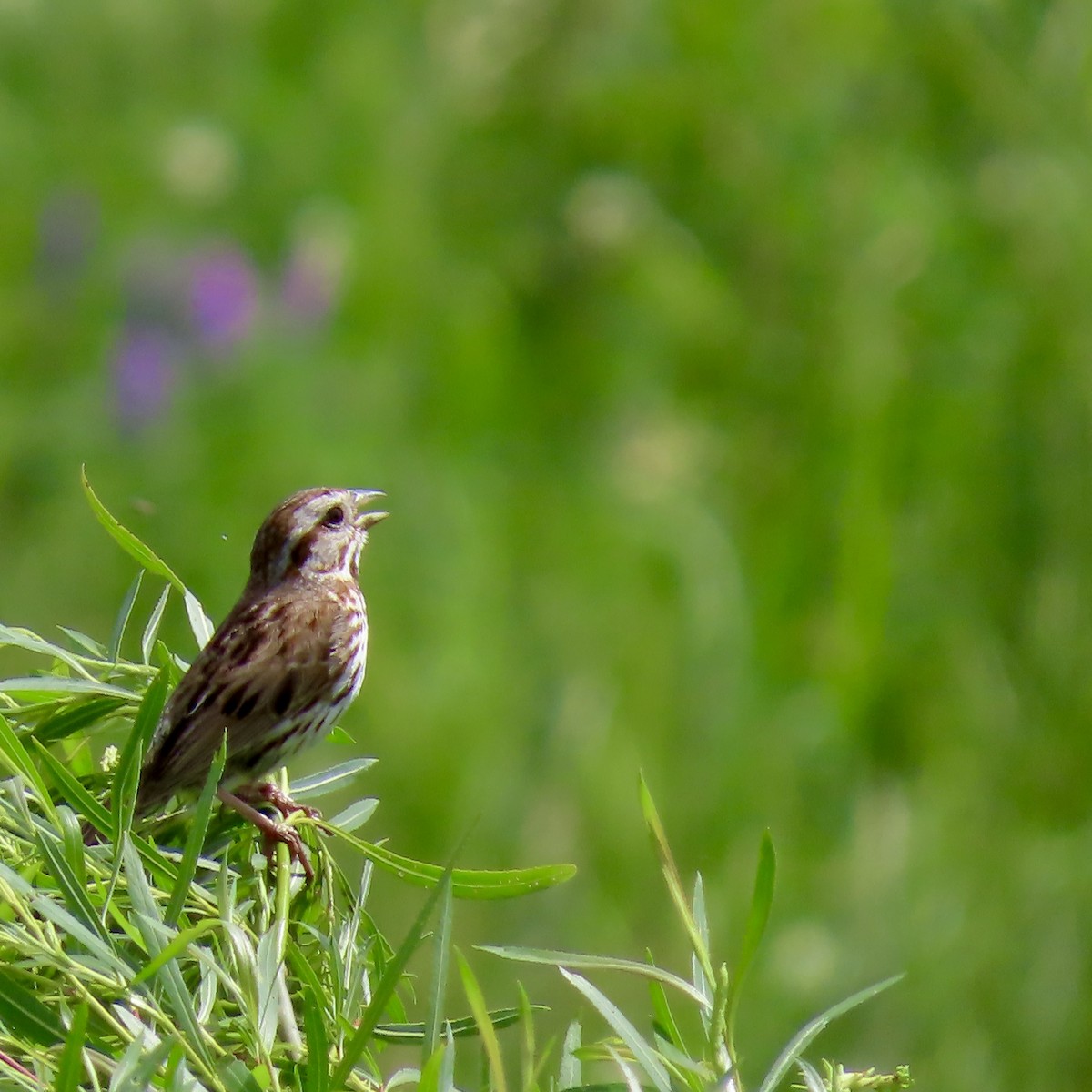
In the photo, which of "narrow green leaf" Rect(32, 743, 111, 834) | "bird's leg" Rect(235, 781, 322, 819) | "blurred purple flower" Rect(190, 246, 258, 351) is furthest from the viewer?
"blurred purple flower" Rect(190, 246, 258, 351)

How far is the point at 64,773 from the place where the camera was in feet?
6.79

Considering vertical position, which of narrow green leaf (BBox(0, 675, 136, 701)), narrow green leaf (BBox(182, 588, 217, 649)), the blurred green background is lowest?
the blurred green background

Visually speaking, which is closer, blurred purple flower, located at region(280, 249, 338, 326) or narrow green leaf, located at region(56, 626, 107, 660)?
narrow green leaf, located at region(56, 626, 107, 660)

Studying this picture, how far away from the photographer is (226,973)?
2.03 m

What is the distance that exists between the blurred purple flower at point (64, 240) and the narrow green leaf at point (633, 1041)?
7.53 meters

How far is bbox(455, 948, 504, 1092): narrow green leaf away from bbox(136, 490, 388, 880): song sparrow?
3.49 feet

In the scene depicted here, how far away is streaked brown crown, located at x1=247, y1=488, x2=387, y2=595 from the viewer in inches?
182

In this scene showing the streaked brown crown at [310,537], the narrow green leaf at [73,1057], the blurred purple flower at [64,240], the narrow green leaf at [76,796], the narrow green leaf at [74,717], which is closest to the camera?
the narrow green leaf at [73,1057]

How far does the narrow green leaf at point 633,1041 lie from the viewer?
1.95 metres

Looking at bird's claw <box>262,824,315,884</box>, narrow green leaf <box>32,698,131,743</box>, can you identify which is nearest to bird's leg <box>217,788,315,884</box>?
bird's claw <box>262,824,315,884</box>

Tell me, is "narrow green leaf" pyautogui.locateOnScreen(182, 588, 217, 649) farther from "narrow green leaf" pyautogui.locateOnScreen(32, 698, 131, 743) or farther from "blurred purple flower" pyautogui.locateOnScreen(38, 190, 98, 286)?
"blurred purple flower" pyautogui.locateOnScreen(38, 190, 98, 286)

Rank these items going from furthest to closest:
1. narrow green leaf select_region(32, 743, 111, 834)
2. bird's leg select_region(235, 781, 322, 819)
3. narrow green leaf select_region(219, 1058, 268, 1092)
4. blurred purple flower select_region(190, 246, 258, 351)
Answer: blurred purple flower select_region(190, 246, 258, 351), bird's leg select_region(235, 781, 322, 819), narrow green leaf select_region(32, 743, 111, 834), narrow green leaf select_region(219, 1058, 268, 1092)

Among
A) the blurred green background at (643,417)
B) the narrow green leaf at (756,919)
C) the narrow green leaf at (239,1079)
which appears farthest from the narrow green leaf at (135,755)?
the blurred green background at (643,417)

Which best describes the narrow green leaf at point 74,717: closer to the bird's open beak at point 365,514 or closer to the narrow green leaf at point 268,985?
the narrow green leaf at point 268,985
